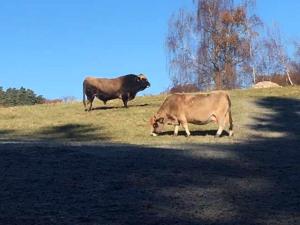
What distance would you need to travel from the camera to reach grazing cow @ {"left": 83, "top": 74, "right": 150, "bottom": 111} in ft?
97.9

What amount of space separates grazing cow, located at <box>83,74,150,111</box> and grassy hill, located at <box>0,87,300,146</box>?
74cm

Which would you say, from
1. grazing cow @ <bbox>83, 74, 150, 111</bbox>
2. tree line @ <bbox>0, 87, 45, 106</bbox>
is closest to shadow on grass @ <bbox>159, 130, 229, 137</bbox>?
grazing cow @ <bbox>83, 74, 150, 111</bbox>

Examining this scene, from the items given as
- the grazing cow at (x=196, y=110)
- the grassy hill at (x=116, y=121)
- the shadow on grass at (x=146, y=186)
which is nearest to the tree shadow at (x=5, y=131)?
the grassy hill at (x=116, y=121)

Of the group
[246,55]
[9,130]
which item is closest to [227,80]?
[246,55]

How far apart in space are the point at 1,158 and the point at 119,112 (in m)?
17.9

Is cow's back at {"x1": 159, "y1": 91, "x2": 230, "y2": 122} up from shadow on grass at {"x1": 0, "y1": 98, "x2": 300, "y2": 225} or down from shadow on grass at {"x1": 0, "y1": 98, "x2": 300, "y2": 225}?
up

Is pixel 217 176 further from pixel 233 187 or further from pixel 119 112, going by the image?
pixel 119 112

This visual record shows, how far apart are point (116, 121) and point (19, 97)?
2946 cm

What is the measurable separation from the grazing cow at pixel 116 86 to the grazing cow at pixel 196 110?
8.18 metres

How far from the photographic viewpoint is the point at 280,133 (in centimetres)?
2273

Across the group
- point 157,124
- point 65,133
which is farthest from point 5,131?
point 157,124

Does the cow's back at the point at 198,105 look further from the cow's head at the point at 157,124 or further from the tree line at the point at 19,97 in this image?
the tree line at the point at 19,97

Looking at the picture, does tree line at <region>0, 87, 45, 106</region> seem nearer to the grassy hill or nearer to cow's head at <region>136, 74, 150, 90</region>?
the grassy hill

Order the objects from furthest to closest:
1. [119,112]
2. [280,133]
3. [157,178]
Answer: [119,112] < [280,133] < [157,178]
